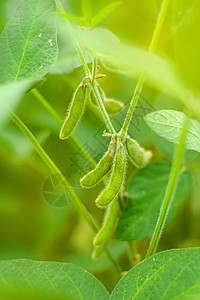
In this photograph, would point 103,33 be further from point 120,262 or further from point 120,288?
point 120,262

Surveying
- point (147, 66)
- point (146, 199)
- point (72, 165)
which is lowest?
point (146, 199)

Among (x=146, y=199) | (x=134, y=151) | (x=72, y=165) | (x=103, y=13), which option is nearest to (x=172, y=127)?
(x=134, y=151)

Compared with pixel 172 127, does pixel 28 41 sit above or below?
above

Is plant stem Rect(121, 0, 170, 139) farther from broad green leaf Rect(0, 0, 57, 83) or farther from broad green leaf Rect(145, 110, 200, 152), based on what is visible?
broad green leaf Rect(0, 0, 57, 83)

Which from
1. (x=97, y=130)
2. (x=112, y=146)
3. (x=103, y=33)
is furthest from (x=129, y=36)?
(x=112, y=146)

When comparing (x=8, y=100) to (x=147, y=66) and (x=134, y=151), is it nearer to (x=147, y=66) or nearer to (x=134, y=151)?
(x=147, y=66)

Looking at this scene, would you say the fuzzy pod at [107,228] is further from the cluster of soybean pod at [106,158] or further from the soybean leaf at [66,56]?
the soybean leaf at [66,56]
